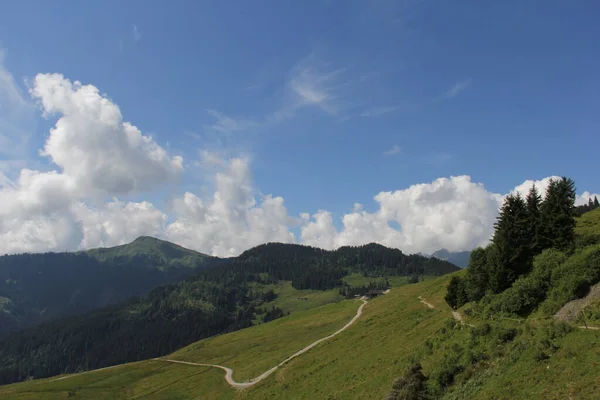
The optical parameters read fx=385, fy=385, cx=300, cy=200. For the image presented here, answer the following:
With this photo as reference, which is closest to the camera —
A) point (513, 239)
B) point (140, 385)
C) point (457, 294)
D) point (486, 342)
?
point (486, 342)

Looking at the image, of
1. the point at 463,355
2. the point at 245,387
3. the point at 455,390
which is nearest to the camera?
the point at 455,390

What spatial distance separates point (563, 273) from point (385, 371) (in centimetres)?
2185

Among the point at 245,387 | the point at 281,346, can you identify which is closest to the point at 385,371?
the point at 245,387

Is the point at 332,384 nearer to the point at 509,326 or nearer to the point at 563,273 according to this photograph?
the point at 509,326

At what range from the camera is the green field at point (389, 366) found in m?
26.0

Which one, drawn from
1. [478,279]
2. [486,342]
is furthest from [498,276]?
[486,342]

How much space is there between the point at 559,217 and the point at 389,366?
3362 centimetres

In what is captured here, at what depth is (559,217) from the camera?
5591 centimetres

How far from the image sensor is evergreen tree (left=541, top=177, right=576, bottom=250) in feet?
182

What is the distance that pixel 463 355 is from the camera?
3469 centimetres

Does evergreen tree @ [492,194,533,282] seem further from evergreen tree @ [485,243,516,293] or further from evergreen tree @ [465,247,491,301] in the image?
evergreen tree @ [465,247,491,301]

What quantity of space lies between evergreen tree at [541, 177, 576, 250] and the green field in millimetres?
19143

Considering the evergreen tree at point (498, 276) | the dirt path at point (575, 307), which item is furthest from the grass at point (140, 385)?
the dirt path at point (575, 307)

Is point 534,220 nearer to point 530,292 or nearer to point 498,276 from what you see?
point 498,276
